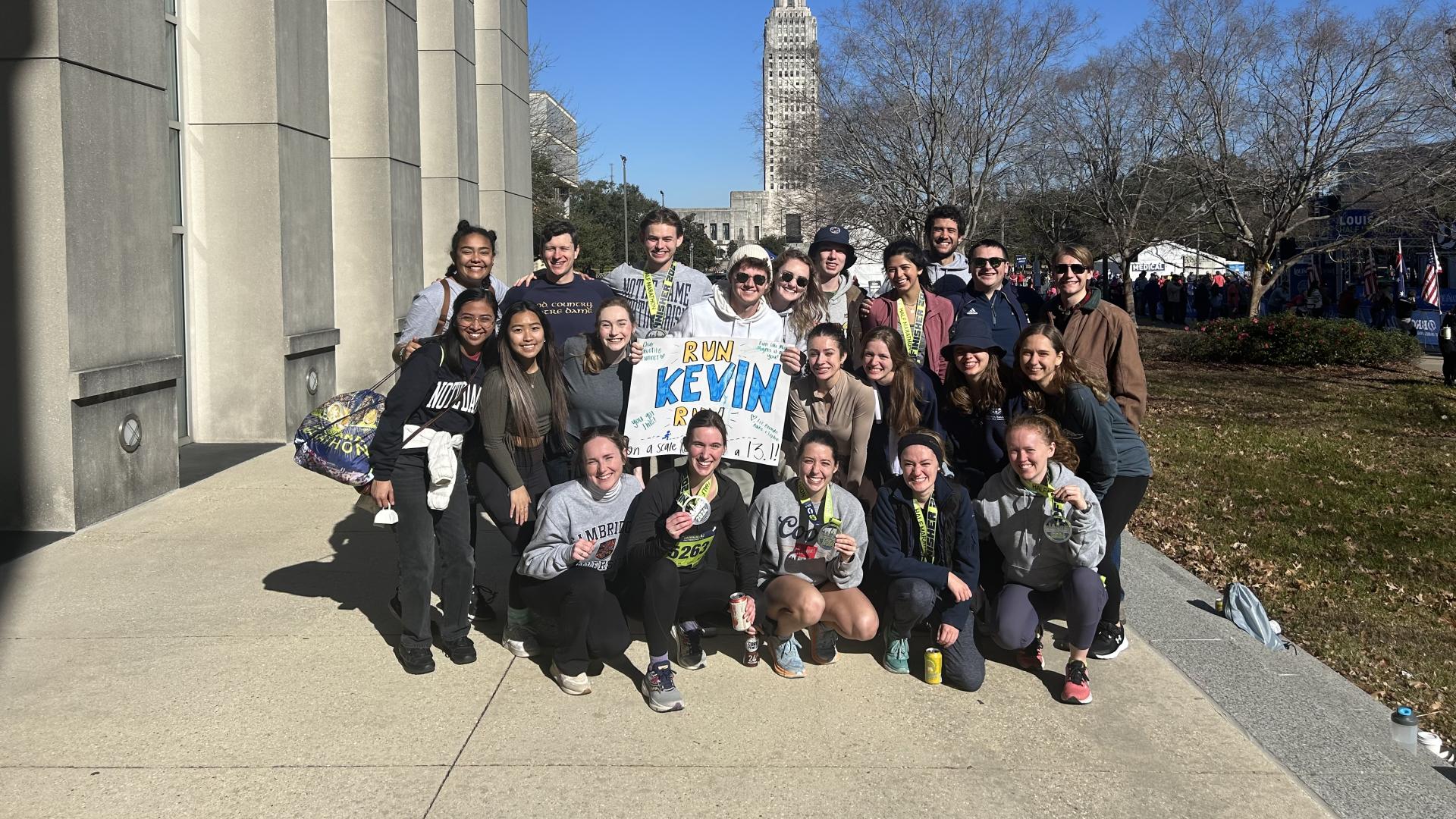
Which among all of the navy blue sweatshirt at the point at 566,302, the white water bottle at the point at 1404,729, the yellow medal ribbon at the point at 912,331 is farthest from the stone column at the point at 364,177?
the white water bottle at the point at 1404,729

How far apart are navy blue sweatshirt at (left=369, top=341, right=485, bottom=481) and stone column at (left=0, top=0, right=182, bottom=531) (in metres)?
3.61

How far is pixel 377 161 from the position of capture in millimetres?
14422

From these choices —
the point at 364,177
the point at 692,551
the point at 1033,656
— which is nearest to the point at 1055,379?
the point at 1033,656

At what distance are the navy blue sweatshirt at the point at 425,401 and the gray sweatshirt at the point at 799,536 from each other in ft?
4.40

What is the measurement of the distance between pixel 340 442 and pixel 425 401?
0.38 m

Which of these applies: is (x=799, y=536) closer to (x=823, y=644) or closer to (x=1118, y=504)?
(x=823, y=644)

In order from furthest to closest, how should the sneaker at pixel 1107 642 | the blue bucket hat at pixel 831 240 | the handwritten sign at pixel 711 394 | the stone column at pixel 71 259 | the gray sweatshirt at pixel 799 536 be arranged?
the stone column at pixel 71 259 < the blue bucket hat at pixel 831 240 < the handwritten sign at pixel 711 394 < the sneaker at pixel 1107 642 < the gray sweatshirt at pixel 799 536

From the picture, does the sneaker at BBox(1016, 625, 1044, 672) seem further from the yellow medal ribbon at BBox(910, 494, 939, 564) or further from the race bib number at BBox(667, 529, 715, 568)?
the race bib number at BBox(667, 529, 715, 568)

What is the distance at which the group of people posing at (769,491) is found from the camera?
5.17 m

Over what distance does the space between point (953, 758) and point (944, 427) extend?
A: 1978mm

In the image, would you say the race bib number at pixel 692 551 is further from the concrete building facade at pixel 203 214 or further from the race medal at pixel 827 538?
the concrete building facade at pixel 203 214

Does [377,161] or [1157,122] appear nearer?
[377,161]

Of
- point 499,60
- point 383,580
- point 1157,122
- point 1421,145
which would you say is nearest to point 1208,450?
point 383,580

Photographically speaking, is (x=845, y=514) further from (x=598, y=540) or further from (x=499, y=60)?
(x=499, y=60)
